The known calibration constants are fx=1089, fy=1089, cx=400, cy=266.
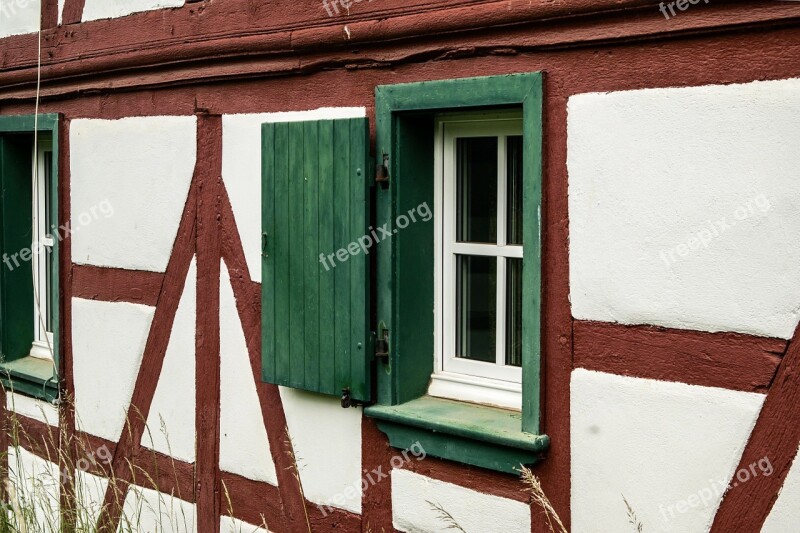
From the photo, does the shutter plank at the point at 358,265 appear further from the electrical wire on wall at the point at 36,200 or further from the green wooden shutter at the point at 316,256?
the electrical wire on wall at the point at 36,200

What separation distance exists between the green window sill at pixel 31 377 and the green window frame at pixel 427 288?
293cm

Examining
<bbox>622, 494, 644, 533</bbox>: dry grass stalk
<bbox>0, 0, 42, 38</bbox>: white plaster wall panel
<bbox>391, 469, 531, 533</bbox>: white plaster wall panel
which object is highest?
<bbox>0, 0, 42, 38</bbox>: white plaster wall panel

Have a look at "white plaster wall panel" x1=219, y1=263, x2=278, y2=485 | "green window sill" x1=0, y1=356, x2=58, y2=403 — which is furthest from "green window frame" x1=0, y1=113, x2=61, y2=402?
"white plaster wall panel" x1=219, y1=263, x2=278, y2=485

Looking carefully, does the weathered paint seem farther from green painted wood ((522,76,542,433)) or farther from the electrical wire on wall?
the electrical wire on wall

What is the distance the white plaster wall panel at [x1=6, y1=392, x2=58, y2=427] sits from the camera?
6.86m

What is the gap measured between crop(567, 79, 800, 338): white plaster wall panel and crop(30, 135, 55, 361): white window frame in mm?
4385

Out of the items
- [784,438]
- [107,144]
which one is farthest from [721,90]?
Result: [107,144]

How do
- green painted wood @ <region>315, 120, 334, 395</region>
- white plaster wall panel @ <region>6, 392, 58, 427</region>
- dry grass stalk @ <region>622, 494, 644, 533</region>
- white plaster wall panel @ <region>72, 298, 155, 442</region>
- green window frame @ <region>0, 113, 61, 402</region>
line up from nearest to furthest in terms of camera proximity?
1. dry grass stalk @ <region>622, 494, 644, 533</region>
2. green painted wood @ <region>315, 120, 334, 395</region>
3. white plaster wall panel @ <region>72, 298, 155, 442</region>
4. white plaster wall panel @ <region>6, 392, 58, 427</region>
5. green window frame @ <region>0, 113, 61, 402</region>

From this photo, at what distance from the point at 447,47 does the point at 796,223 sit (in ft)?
5.25

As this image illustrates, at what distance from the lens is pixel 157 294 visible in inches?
232

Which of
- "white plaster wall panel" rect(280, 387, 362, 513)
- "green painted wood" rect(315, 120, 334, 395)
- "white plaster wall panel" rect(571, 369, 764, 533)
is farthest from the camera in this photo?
"white plaster wall panel" rect(280, 387, 362, 513)

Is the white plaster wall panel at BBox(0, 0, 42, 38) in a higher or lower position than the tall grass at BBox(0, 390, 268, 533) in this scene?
higher

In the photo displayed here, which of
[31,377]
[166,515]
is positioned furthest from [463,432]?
[31,377]

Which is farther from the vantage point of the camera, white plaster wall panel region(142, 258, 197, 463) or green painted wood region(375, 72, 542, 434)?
white plaster wall panel region(142, 258, 197, 463)
